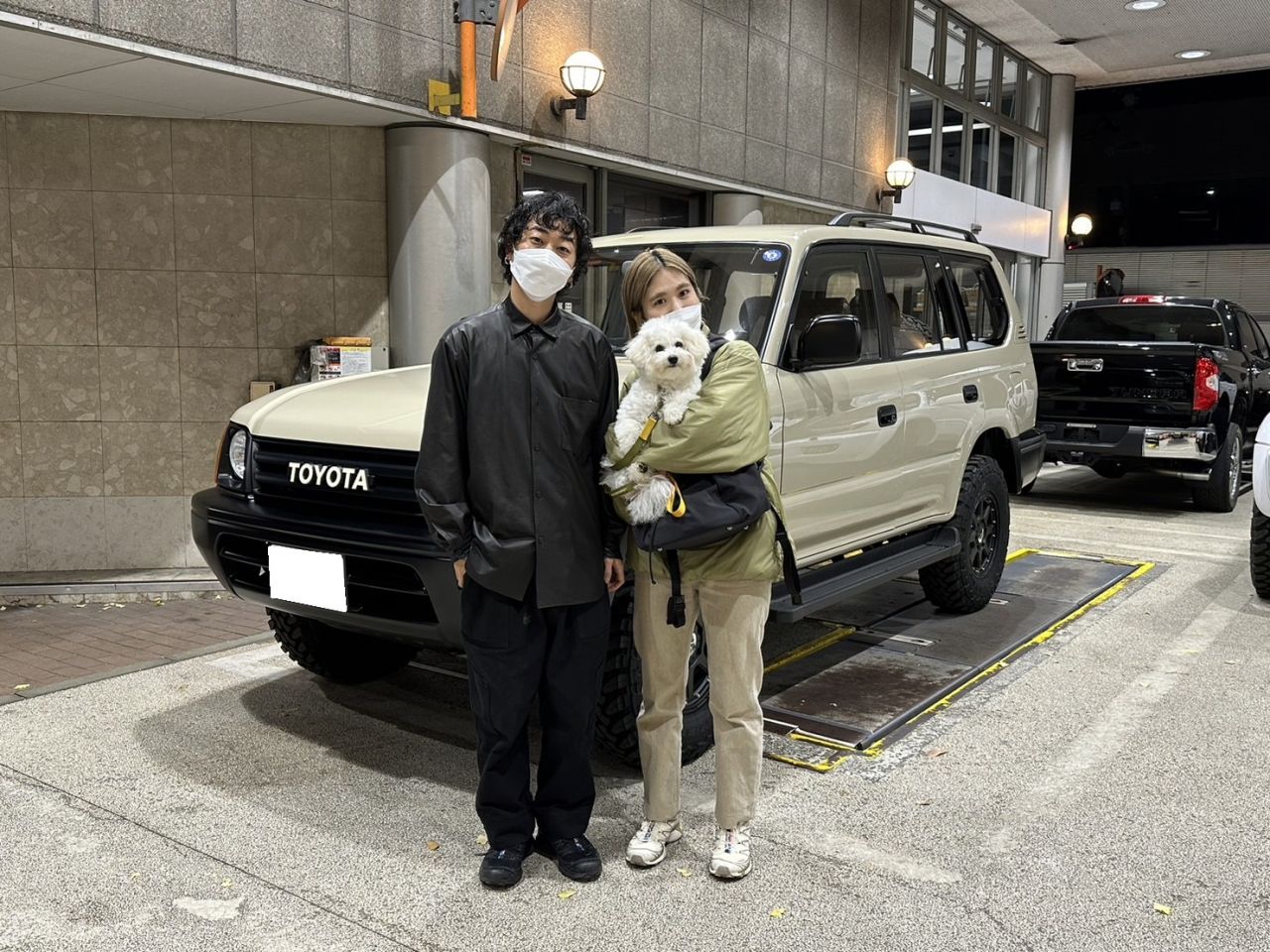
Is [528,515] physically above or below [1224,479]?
above

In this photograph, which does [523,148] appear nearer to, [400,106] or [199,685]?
[400,106]

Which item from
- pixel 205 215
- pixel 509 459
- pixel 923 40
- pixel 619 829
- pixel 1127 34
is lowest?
pixel 619 829

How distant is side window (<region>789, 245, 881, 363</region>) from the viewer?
4.53 meters

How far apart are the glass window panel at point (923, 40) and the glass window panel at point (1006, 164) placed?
3.60 meters

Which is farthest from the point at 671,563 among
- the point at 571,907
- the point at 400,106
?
the point at 400,106

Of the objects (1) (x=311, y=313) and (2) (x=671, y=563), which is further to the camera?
(1) (x=311, y=313)

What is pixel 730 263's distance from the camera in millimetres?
4633

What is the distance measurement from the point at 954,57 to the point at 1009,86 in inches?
117

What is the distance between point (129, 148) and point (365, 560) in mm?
4397

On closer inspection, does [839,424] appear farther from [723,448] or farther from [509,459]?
[509,459]

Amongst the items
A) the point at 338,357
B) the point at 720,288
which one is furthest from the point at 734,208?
the point at 720,288

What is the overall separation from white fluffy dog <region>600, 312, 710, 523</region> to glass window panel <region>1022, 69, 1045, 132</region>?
60.3ft

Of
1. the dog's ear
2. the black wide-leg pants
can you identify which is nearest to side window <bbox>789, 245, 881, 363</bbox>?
the dog's ear

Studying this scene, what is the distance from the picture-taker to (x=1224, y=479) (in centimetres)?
988
